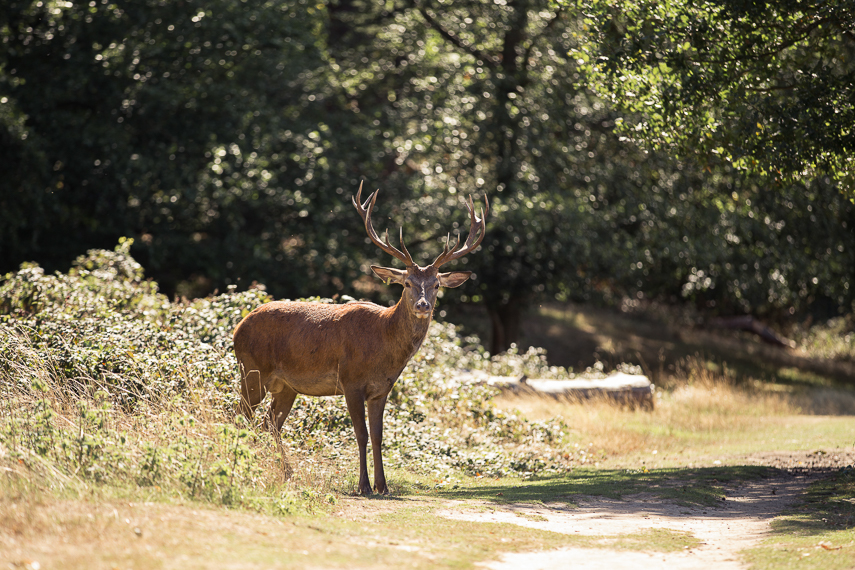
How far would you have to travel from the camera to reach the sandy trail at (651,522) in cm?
636

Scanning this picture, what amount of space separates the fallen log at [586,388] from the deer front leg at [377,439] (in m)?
5.93

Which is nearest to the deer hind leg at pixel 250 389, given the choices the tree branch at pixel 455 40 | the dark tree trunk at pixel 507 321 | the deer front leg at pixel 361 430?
the deer front leg at pixel 361 430

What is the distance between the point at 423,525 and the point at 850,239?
56.6ft

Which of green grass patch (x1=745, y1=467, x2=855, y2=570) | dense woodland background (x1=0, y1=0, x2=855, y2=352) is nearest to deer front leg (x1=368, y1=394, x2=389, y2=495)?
green grass patch (x1=745, y1=467, x2=855, y2=570)

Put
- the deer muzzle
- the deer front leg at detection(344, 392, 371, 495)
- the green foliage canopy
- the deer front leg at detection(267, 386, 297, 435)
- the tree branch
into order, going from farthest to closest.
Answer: the tree branch → the green foliage canopy → the deer front leg at detection(267, 386, 297, 435) → the deer front leg at detection(344, 392, 371, 495) → the deer muzzle

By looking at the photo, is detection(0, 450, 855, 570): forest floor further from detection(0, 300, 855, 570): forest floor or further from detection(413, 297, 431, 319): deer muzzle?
detection(413, 297, 431, 319): deer muzzle

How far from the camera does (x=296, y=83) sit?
795 inches

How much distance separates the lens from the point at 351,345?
29.1ft

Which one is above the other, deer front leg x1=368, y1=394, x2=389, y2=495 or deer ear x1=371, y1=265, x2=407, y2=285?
deer ear x1=371, y1=265, x2=407, y2=285

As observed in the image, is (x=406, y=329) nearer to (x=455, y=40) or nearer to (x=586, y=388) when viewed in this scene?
(x=586, y=388)

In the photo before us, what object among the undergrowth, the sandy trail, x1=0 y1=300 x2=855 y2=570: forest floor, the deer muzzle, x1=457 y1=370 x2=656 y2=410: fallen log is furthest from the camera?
x1=457 y1=370 x2=656 y2=410: fallen log

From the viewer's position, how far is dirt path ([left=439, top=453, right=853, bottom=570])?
251 inches

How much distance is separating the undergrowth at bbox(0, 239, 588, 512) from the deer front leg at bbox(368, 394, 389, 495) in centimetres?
41

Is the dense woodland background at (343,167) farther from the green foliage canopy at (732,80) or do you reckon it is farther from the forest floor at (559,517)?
the green foliage canopy at (732,80)
